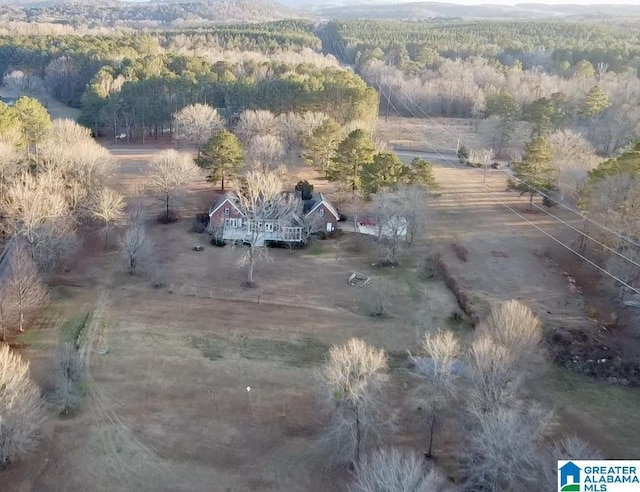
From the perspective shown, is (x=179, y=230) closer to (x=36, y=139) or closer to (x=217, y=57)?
(x=36, y=139)

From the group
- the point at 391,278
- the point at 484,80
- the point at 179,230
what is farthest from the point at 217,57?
the point at 391,278

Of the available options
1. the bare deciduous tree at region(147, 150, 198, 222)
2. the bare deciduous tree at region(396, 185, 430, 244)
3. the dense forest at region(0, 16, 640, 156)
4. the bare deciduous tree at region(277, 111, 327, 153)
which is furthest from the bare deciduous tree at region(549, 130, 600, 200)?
the bare deciduous tree at region(147, 150, 198, 222)

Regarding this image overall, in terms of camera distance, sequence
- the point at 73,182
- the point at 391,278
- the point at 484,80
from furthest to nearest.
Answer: the point at 484,80 < the point at 73,182 < the point at 391,278

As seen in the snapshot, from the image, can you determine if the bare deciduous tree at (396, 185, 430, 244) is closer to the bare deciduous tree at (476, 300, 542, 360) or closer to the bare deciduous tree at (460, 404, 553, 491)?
the bare deciduous tree at (476, 300, 542, 360)

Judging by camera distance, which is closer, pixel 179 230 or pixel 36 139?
pixel 179 230

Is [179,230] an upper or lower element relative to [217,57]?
lower

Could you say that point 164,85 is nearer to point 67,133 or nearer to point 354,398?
point 67,133

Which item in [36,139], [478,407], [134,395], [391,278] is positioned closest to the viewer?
[478,407]
